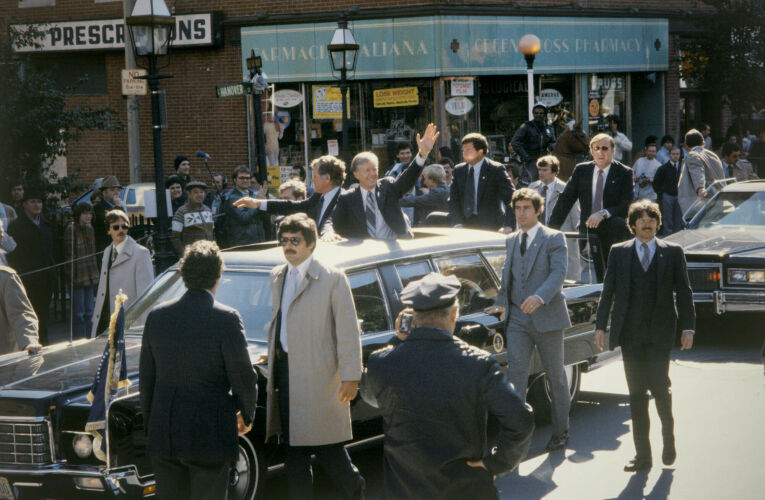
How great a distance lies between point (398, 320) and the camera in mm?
4805

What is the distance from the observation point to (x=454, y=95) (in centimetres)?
2125

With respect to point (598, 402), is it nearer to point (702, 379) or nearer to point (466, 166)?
point (702, 379)

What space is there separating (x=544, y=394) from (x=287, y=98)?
1505cm

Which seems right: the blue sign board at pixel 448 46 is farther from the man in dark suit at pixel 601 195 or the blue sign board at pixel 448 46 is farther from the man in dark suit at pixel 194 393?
the man in dark suit at pixel 194 393

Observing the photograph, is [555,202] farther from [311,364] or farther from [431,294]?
[431,294]

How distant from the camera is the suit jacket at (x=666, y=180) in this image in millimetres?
17562

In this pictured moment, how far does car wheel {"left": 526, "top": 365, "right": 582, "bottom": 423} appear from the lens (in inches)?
329

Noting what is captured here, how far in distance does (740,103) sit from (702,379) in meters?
16.1

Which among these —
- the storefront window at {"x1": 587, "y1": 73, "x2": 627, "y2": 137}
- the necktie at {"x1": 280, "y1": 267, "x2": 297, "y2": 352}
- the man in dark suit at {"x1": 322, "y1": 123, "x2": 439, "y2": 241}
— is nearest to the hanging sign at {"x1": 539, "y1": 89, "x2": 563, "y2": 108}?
the storefront window at {"x1": 587, "y1": 73, "x2": 627, "y2": 137}

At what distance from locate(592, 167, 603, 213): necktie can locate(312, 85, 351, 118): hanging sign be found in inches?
472

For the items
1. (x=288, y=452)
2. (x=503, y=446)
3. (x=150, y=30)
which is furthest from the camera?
(x=150, y=30)

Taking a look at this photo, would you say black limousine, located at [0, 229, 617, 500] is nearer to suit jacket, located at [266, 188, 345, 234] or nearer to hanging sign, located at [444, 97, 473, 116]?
suit jacket, located at [266, 188, 345, 234]

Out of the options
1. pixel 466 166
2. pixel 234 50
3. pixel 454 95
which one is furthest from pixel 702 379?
pixel 234 50

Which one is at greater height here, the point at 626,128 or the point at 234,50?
the point at 234,50
